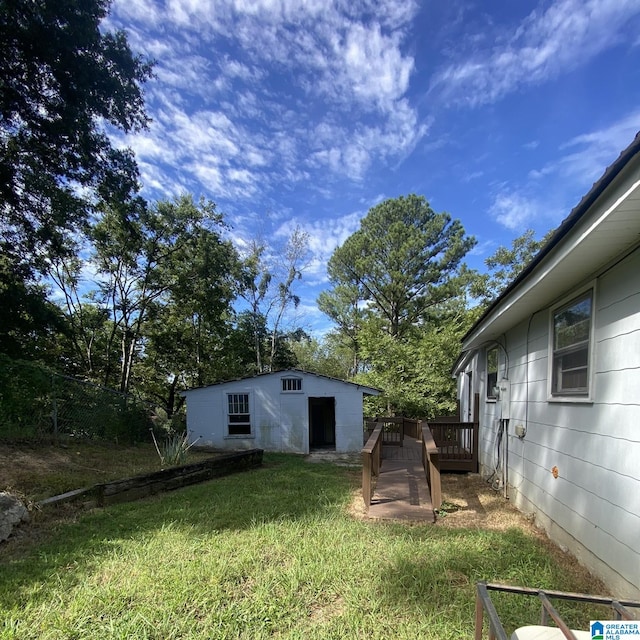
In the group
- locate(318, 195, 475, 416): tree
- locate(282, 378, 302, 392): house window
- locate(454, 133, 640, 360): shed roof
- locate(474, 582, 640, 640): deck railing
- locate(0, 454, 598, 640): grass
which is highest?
locate(318, 195, 475, 416): tree

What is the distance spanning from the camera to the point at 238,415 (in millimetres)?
12367

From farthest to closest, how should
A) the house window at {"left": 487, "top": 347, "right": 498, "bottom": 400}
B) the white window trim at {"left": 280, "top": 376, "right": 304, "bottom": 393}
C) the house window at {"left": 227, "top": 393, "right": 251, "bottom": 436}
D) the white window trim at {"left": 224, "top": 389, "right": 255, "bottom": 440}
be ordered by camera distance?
the house window at {"left": 227, "top": 393, "right": 251, "bottom": 436} < the white window trim at {"left": 224, "top": 389, "right": 255, "bottom": 440} < the white window trim at {"left": 280, "top": 376, "right": 304, "bottom": 393} < the house window at {"left": 487, "top": 347, "right": 498, "bottom": 400}

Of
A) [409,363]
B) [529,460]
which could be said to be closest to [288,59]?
[529,460]

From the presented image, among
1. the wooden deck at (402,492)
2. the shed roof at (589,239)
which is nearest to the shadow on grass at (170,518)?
the wooden deck at (402,492)

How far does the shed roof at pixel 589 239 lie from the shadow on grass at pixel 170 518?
3919 millimetres

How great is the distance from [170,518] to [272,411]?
7.76 metres

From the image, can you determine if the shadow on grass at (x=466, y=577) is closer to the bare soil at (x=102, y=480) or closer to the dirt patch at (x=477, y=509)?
the bare soil at (x=102, y=480)

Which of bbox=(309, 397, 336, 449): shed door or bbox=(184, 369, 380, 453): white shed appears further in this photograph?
bbox=(309, 397, 336, 449): shed door

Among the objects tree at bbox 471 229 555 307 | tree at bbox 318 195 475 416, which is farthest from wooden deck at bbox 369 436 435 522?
tree at bbox 471 229 555 307

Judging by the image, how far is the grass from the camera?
2365 millimetres

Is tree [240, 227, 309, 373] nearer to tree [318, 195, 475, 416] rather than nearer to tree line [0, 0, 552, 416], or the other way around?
tree line [0, 0, 552, 416]

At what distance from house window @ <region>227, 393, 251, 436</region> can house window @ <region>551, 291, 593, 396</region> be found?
33.8ft

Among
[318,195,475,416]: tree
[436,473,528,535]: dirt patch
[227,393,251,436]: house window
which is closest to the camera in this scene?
[436,473,528,535]: dirt patch

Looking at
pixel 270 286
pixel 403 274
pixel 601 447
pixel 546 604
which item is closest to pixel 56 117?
pixel 546 604
